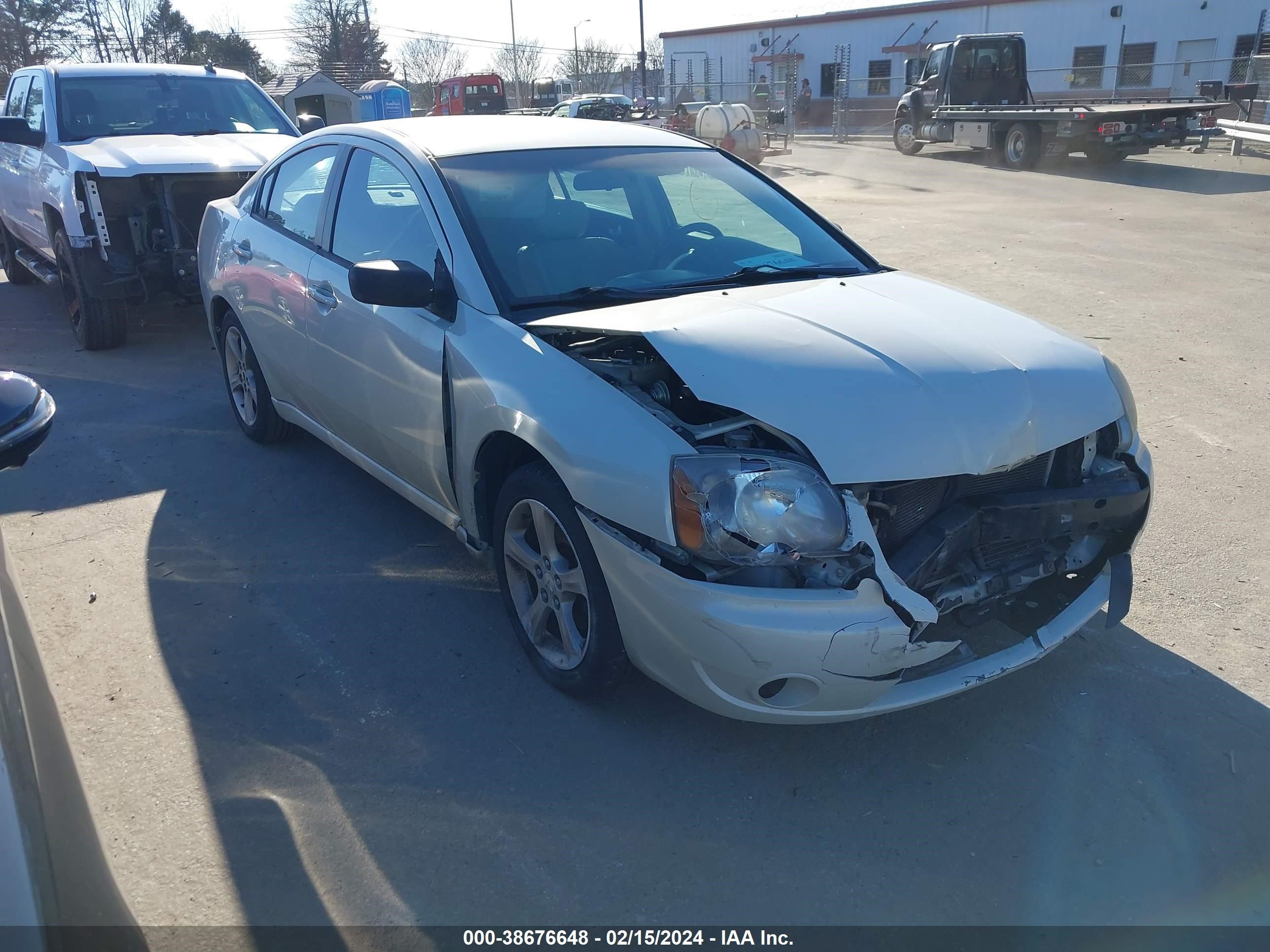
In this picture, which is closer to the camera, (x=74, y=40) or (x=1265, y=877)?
(x=1265, y=877)

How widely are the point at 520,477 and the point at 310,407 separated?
6.30 feet

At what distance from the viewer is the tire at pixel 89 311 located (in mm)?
7375

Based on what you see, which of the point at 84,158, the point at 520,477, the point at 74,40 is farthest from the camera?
the point at 74,40

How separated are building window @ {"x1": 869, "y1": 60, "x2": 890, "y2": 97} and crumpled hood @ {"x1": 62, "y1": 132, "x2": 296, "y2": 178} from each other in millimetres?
Result: 36345

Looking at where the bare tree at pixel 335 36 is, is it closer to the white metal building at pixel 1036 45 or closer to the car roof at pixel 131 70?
the white metal building at pixel 1036 45

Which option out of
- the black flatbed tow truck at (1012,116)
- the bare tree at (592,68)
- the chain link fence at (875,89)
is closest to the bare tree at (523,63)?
the bare tree at (592,68)

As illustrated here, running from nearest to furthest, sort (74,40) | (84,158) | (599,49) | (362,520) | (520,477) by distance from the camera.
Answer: (520,477)
(362,520)
(84,158)
(74,40)
(599,49)

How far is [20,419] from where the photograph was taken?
1.95 meters

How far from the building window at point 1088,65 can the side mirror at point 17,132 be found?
34.4m

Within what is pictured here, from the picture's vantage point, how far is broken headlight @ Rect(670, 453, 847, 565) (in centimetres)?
259

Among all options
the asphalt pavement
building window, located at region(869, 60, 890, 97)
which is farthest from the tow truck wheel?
the asphalt pavement

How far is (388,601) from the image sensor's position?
12.8ft

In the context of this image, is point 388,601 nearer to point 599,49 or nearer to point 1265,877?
point 1265,877

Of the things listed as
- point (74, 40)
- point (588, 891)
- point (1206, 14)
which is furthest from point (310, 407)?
point (74, 40)
